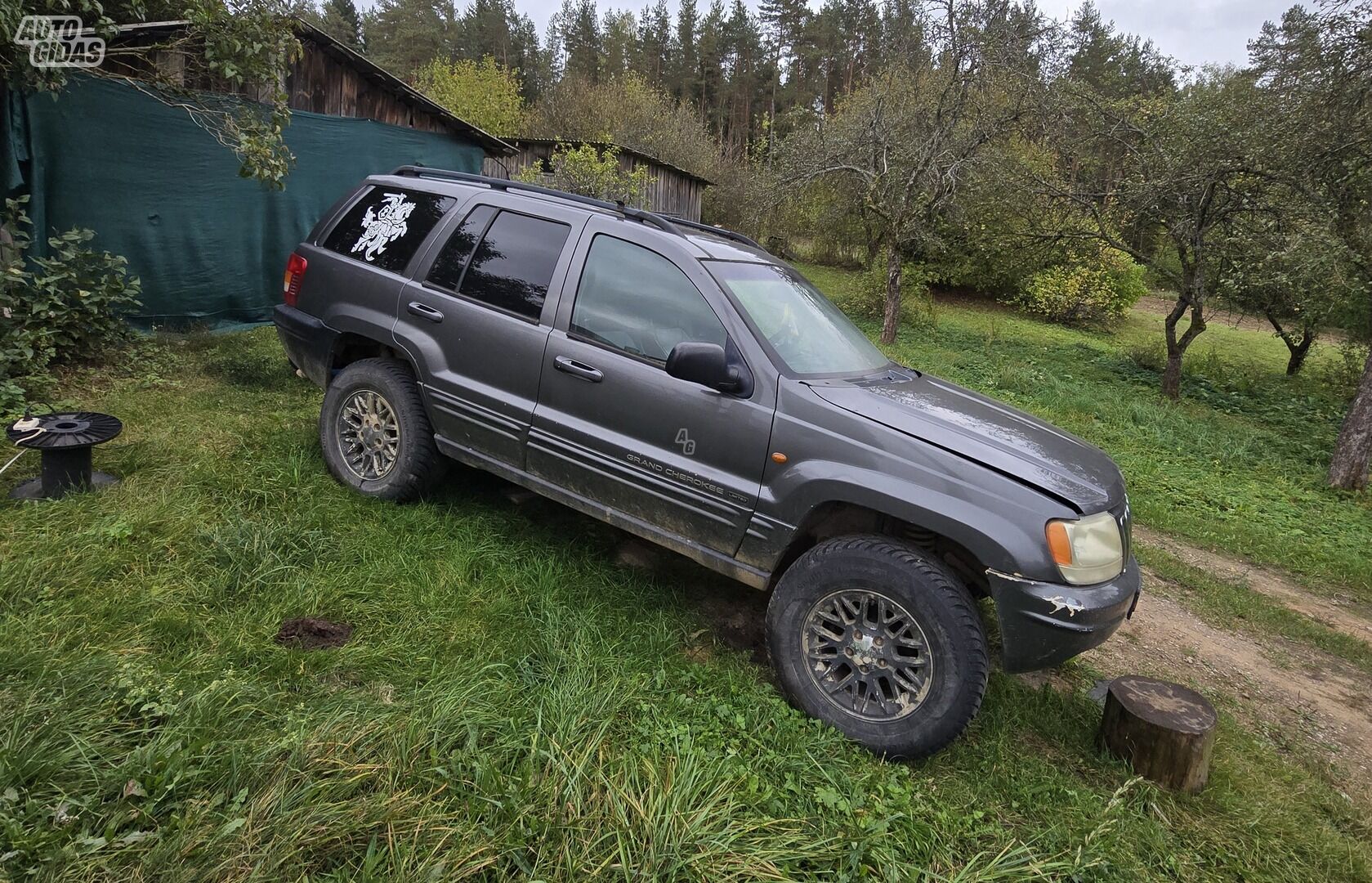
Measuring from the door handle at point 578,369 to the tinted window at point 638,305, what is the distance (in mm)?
145

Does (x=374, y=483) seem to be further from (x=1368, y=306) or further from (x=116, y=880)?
(x=1368, y=306)

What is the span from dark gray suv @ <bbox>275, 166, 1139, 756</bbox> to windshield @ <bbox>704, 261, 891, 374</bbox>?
0.02 meters

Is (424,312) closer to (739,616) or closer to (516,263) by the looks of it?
(516,263)

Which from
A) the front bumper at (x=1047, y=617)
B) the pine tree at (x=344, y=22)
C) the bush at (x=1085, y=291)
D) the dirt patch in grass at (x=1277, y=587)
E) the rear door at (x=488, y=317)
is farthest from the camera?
the pine tree at (x=344, y=22)

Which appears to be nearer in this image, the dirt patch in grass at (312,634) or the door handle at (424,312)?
the dirt patch in grass at (312,634)

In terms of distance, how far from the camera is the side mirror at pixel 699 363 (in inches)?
114

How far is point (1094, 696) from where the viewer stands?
345 cm

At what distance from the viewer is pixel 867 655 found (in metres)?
2.76

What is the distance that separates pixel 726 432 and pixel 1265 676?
3514mm

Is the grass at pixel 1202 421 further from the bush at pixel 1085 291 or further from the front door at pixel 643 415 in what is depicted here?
the front door at pixel 643 415

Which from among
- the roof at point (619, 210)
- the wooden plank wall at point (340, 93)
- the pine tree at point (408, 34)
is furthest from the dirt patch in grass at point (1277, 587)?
the pine tree at point (408, 34)

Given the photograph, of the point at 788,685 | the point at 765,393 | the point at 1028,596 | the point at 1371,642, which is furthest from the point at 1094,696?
the point at 1371,642

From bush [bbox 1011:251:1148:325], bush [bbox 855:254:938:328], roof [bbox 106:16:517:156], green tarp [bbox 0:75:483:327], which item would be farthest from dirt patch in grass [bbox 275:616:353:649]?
bush [bbox 1011:251:1148:325]

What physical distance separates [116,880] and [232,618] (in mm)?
1320
